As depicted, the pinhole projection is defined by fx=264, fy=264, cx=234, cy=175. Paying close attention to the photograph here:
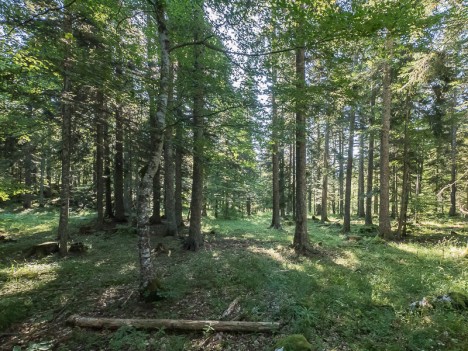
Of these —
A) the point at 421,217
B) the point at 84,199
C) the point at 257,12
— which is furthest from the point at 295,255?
the point at 84,199

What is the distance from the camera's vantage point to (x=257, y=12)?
235 inches

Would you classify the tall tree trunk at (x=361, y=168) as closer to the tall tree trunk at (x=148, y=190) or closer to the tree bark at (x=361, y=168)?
the tree bark at (x=361, y=168)

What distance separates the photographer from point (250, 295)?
6539mm

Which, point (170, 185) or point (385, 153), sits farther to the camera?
point (385, 153)

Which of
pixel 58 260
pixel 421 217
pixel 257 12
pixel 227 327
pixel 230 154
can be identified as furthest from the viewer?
pixel 421 217

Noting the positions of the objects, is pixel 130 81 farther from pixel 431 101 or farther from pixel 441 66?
pixel 431 101

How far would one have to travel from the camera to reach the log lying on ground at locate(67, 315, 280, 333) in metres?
5.06

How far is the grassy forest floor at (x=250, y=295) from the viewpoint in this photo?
480cm

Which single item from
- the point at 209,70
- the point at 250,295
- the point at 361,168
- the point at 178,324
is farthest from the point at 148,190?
the point at 361,168

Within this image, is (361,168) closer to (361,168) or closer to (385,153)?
(361,168)

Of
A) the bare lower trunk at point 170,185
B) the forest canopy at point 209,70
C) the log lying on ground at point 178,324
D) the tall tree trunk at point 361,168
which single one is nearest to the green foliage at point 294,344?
the log lying on ground at point 178,324

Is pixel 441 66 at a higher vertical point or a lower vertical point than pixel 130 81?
higher

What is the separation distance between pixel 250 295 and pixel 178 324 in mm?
2020

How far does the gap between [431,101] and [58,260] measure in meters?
19.5
